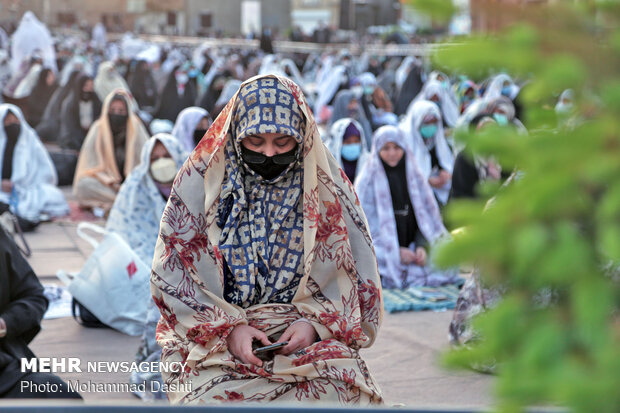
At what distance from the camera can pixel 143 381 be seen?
3.88m

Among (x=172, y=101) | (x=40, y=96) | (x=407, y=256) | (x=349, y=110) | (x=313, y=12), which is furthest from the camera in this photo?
(x=313, y=12)

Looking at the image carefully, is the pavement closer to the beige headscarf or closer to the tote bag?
the tote bag

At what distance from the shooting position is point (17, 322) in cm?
302

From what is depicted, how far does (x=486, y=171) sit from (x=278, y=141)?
3.70 m

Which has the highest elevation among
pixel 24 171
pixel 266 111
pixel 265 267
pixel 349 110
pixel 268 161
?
pixel 266 111

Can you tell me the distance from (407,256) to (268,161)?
3.58m

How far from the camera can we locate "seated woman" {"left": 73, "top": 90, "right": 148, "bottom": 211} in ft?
29.0

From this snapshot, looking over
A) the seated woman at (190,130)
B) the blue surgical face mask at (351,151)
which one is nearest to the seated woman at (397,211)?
the blue surgical face mask at (351,151)

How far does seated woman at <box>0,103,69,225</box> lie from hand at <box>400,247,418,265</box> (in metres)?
3.76

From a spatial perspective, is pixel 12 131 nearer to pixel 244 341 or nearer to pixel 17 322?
pixel 17 322

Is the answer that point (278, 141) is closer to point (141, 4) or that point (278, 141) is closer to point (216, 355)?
point (216, 355)

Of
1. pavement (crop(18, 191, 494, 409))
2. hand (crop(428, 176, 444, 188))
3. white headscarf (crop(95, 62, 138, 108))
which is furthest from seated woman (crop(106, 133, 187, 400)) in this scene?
white headscarf (crop(95, 62, 138, 108))

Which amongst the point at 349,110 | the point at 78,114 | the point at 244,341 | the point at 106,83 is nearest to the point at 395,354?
the point at 244,341

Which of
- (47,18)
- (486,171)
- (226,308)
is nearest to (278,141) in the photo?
(226,308)
